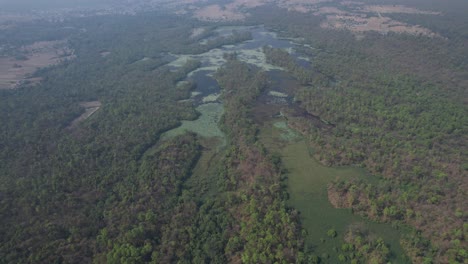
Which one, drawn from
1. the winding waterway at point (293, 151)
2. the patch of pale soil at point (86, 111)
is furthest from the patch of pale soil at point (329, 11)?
the patch of pale soil at point (86, 111)

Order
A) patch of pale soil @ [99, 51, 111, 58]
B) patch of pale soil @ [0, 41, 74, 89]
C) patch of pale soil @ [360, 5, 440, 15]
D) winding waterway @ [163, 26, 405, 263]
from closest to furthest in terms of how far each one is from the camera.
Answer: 1. winding waterway @ [163, 26, 405, 263]
2. patch of pale soil @ [0, 41, 74, 89]
3. patch of pale soil @ [99, 51, 111, 58]
4. patch of pale soil @ [360, 5, 440, 15]

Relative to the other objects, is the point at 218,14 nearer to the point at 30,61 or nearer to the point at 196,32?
the point at 196,32

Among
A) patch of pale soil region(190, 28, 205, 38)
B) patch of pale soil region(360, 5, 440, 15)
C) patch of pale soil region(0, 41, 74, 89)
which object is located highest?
patch of pale soil region(360, 5, 440, 15)

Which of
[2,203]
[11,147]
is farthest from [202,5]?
[2,203]

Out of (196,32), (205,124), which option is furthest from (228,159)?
(196,32)

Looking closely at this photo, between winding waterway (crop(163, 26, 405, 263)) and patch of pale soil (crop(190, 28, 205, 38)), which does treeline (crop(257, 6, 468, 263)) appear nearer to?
winding waterway (crop(163, 26, 405, 263))

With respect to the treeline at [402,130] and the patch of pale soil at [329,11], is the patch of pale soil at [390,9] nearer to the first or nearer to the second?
the patch of pale soil at [329,11]

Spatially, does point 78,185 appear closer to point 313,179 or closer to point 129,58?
point 313,179

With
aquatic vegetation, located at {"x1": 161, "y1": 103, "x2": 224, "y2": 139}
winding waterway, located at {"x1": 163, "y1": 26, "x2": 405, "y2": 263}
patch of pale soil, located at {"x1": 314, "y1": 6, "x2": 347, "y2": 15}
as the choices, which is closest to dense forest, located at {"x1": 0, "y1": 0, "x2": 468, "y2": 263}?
winding waterway, located at {"x1": 163, "y1": 26, "x2": 405, "y2": 263}
